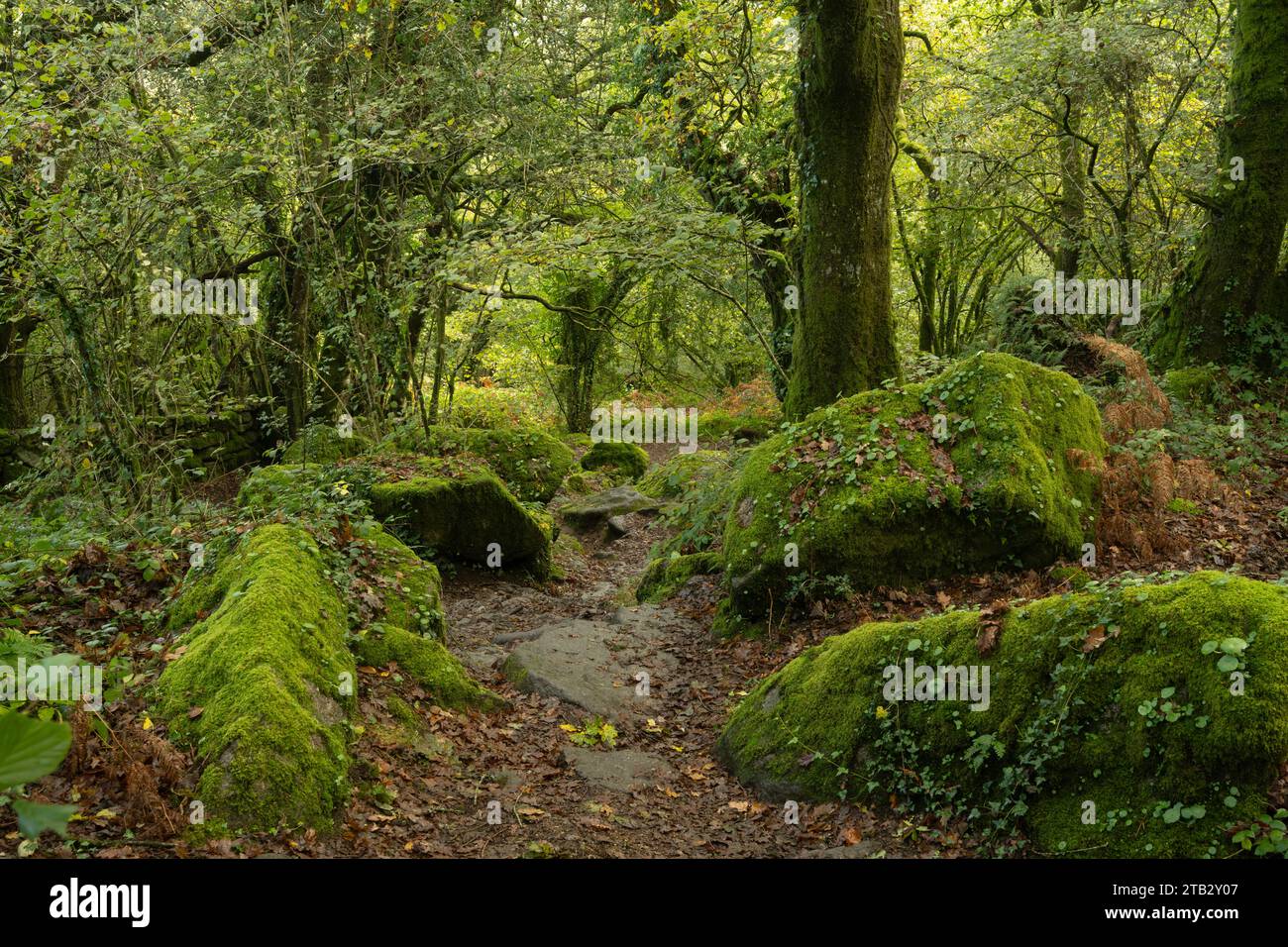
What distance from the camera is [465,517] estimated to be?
9.95 m

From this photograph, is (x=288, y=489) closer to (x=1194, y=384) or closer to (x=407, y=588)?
(x=407, y=588)

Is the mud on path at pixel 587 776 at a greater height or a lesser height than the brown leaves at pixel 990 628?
lesser

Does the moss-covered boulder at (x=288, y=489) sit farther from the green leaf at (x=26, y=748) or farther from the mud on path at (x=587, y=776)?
the green leaf at (x=26, y=748)

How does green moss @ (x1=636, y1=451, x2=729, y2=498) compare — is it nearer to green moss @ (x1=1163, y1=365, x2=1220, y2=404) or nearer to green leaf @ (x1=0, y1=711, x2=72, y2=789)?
green moss @ (x1=1163, y1=365, x2=1220, y2=404)

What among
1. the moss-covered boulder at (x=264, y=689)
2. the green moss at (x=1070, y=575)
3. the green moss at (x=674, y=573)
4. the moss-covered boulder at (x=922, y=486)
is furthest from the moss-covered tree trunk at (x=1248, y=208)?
the moss-covered boulder at (x=264, y=689)

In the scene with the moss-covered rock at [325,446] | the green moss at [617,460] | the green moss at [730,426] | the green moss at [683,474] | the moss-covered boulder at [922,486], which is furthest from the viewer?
the green moss at [617,460]

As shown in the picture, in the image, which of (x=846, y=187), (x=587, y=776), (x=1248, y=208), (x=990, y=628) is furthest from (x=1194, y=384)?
(x=587, y=776)

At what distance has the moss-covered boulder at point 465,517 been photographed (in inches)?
377

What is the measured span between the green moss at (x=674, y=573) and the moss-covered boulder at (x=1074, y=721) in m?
3.81

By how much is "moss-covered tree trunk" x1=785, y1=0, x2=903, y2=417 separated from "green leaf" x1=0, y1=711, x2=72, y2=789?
27.3 feet

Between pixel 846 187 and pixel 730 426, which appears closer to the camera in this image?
pixel 846 187

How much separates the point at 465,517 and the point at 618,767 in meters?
4.99

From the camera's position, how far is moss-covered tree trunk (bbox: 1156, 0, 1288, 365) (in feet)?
36.0

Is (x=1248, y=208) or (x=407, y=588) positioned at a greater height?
(x=1248, y=208)
